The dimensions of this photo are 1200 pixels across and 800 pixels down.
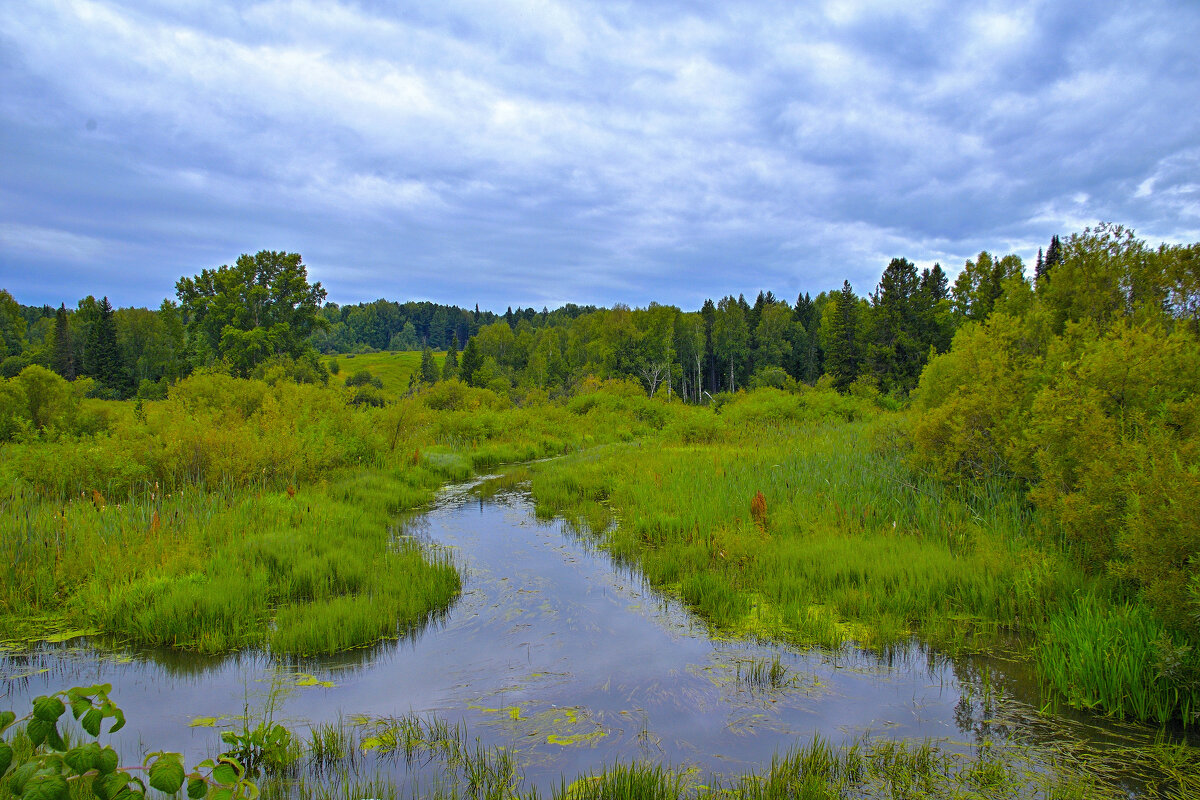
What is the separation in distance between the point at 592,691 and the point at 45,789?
14.5 feet

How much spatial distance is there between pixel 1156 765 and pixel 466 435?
24530mm

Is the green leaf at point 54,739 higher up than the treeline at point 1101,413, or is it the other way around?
the treeline at point 1101,413

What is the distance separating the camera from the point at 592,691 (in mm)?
5828

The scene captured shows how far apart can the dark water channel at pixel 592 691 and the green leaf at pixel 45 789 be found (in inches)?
119

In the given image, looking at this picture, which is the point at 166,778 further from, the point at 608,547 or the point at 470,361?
the point at 470,361

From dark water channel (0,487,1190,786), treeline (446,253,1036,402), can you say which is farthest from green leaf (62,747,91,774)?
treeline (446,253,1036,402)

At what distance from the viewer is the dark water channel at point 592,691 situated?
4.86 metres

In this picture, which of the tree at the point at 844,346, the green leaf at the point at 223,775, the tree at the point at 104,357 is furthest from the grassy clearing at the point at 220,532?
the tree at the point at 104,357

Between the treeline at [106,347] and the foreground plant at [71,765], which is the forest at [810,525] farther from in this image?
the treeline at [106,347]

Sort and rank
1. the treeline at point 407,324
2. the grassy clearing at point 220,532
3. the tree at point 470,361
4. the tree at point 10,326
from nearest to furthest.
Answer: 1. the grassy clearing at point 220,532
2. the tree at point 10,326
3. the tree at point 470,361
4. the treeline at point 407,324

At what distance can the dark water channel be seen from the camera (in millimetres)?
4855

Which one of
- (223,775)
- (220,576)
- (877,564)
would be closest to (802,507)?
(877,564)

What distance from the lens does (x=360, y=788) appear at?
4.10m

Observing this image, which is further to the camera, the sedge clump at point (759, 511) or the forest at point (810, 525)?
the sedge clump at point (759, 511)
